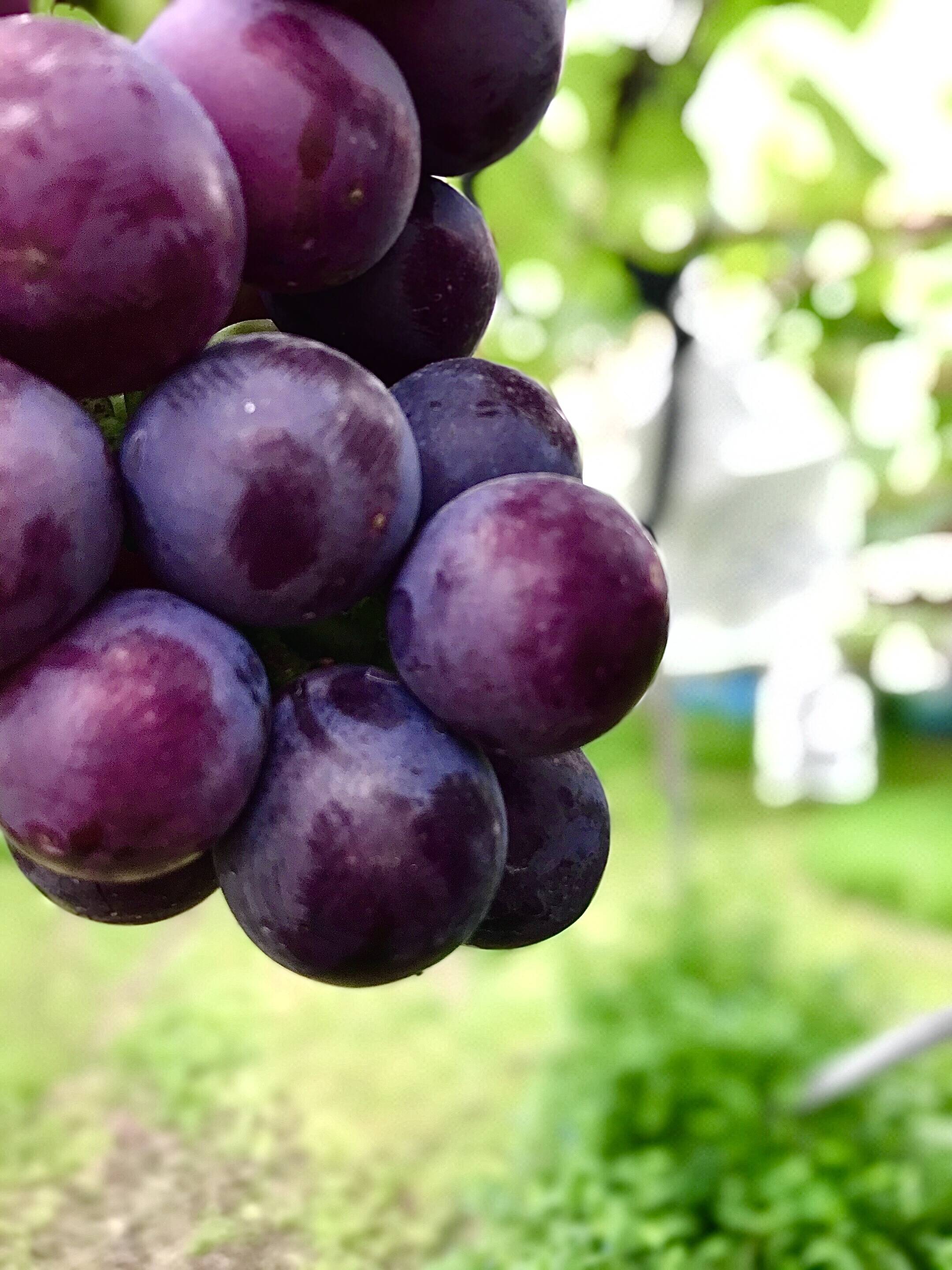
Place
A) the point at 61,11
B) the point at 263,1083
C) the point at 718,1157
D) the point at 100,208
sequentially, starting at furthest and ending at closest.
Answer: the point at 718,1157 → the point at 263,1083 → the point at 61,11 → the point at 100,208

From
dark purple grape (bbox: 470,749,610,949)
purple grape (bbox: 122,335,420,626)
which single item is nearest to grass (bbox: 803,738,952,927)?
dark purple grape (bbox: 470,749,610,949)

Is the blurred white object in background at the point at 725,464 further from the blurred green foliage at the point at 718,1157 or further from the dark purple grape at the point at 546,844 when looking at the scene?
the dark purple grape at the point at 546,844

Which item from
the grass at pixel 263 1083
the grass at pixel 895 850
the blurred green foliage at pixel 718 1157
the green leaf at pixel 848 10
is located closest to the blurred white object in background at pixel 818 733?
the grass at pixel 895 850

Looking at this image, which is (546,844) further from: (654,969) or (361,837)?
(654,969)

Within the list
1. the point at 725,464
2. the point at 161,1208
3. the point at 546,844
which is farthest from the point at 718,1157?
the point at 546,844

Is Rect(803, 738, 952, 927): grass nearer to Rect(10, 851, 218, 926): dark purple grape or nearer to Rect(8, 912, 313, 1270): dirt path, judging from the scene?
Rect(8, 912, 313, 1270): dirt path

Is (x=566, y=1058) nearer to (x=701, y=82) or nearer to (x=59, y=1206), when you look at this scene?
(x=59, y=1206)
